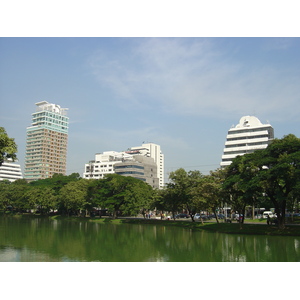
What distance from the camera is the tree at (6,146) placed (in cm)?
2880

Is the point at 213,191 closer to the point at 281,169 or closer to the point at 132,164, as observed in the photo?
the point at 281,169

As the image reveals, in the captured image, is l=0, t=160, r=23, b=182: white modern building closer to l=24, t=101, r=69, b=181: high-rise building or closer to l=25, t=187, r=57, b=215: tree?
l=24, t=101, r=69, b=181: high-rise building

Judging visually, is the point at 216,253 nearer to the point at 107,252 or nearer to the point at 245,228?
the point at 107,252

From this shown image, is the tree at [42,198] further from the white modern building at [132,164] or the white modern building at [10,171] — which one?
the white modern building at [10,171]

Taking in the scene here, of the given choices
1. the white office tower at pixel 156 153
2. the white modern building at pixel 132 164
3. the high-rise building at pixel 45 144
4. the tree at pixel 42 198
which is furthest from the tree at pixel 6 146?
the high-rise building at pixel 45 144

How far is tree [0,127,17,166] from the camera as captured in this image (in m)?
28.8

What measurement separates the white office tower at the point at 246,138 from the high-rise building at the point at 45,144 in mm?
104456

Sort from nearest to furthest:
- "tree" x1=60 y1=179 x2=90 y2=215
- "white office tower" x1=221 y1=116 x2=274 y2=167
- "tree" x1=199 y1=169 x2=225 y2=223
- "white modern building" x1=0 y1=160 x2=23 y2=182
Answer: "tree" x1=199 y1=169 x2=225 y2=223
"tree" x1=60 y1=179 x2=90 y2=215
"white office tower" x1=221 y1=116 x2=274 y2=167
"white modern building" x1=0 y1=160 x2=23 y2=182

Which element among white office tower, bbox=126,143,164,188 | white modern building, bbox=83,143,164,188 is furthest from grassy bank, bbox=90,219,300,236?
white office tower, bbox=126,143,164,188

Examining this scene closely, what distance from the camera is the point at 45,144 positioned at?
6924 inches

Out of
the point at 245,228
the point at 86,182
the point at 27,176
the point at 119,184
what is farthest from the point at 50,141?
the point at 245,228

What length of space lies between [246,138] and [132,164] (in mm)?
45294

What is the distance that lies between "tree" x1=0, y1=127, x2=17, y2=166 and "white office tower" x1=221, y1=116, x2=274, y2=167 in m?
80.0

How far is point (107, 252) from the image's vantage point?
2658 centimetres
